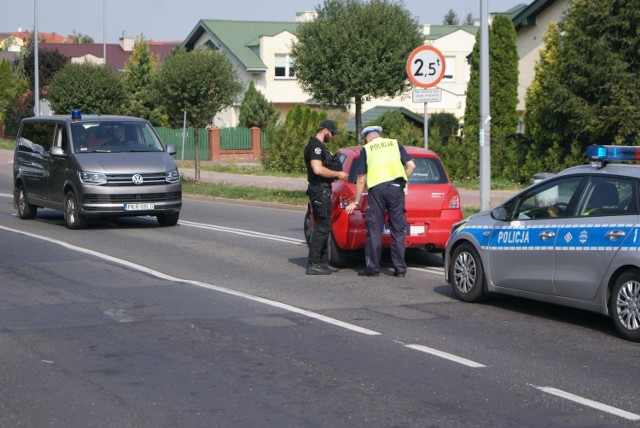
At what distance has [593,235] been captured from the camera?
905 centimetres

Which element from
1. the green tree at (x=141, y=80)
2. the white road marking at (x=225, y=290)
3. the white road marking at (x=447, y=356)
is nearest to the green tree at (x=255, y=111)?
the green tree at (x=141, y=80)

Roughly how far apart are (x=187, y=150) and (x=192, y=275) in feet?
120

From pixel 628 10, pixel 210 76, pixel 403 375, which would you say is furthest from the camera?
pixel 210 76

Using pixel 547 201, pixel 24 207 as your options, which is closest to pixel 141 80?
pixel 24 207

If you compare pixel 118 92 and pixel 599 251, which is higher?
pixel 118 92

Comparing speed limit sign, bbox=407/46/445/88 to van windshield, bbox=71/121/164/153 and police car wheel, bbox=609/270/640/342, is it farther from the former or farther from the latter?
police car wheel, bbox=609/270/640/342

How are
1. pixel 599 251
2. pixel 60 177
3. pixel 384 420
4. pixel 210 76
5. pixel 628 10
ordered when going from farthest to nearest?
pixel 210 76, pixel 628 10, pixel 60 177, pixel 599 251, pixel 384 420

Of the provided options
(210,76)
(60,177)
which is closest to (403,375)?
(60,177)

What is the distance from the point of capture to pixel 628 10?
2294cm

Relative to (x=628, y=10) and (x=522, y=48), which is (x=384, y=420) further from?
(x=522, y=48)

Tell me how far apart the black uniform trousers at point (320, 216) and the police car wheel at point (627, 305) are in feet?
14.7

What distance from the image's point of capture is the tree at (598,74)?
23.1 meters

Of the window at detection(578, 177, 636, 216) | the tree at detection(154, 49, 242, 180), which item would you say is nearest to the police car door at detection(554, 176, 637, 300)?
the window at detection(578, 177, 636, 216)

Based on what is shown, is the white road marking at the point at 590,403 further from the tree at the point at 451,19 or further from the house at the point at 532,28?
the tree at the point at 451,19
